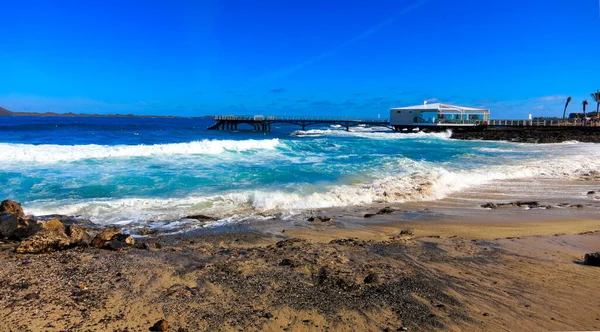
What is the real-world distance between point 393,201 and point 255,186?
4063 millimetres

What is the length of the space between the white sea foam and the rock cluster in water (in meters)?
1.74

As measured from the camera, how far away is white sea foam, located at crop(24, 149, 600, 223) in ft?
27.4

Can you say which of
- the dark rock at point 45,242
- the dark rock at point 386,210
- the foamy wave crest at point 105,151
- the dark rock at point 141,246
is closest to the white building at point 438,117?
the foamy wave crest at point 105,151

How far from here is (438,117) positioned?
4934 cm

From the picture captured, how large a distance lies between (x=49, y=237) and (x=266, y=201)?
4.86 metres

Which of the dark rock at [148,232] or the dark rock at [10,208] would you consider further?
the dark rock at [10,208]

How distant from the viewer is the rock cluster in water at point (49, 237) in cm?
523

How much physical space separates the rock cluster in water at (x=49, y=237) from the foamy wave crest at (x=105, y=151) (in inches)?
487

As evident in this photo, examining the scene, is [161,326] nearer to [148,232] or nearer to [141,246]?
[141,246]

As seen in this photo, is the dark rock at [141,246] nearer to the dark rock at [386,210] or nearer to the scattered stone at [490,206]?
the dark rock at [386,210]

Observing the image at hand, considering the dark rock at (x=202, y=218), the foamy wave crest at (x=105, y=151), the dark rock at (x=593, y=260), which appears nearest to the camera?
Result: the dark rock at (x=593, y=260)

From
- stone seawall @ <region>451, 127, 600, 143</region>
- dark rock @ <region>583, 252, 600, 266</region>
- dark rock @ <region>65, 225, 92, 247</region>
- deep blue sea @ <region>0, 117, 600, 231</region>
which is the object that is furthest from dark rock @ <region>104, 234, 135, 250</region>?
stone seawall @ <region>451, 127, 600, 143</region>

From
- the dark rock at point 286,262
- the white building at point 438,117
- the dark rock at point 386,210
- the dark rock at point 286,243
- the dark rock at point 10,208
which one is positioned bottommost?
the dark rock at point 386,210

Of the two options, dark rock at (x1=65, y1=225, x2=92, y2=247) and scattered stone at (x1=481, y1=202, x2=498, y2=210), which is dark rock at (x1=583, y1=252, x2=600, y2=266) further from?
dark rock at (x1=65, y1=225, x2=92, y2=247)
